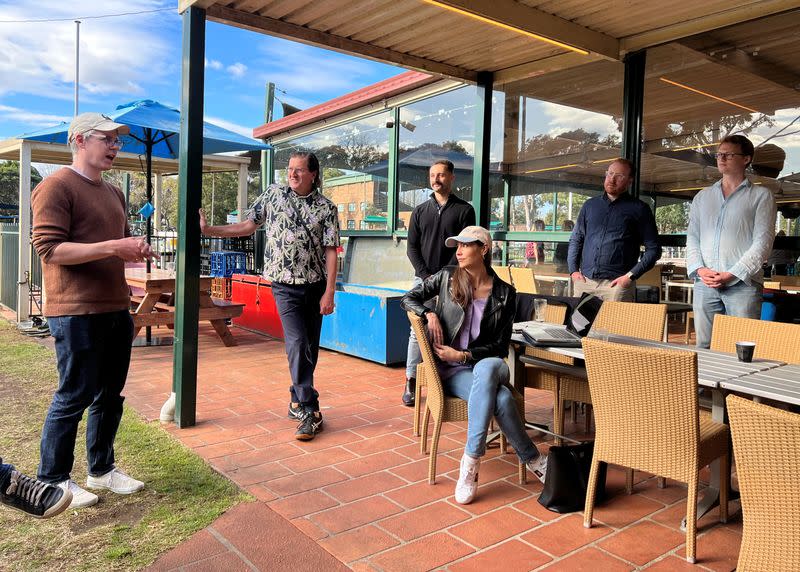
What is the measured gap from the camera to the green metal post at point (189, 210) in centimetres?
379

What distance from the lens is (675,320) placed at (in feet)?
19.9

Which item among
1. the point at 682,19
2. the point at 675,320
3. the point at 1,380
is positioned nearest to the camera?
the point at 682,19

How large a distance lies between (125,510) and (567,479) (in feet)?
6.68

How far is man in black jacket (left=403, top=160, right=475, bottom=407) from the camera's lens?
453 centimetres

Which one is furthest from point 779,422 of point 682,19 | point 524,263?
point 524,263

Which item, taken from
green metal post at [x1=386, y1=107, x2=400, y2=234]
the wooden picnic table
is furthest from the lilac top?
green metal post at [x1=386, y1=107, x2=400, y2=234]

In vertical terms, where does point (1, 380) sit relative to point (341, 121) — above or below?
below

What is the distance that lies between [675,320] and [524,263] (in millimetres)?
1567

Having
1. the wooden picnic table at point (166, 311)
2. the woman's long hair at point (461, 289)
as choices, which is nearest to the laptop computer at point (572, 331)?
the woman's long hair at point (461, 289)

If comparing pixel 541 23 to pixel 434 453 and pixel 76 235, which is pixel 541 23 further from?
pixel 76 235

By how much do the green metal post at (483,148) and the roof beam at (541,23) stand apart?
4.17 ft

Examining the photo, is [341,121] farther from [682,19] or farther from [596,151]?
[682,19]

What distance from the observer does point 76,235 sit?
8.78 feet

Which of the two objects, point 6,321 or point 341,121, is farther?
point 341,121
